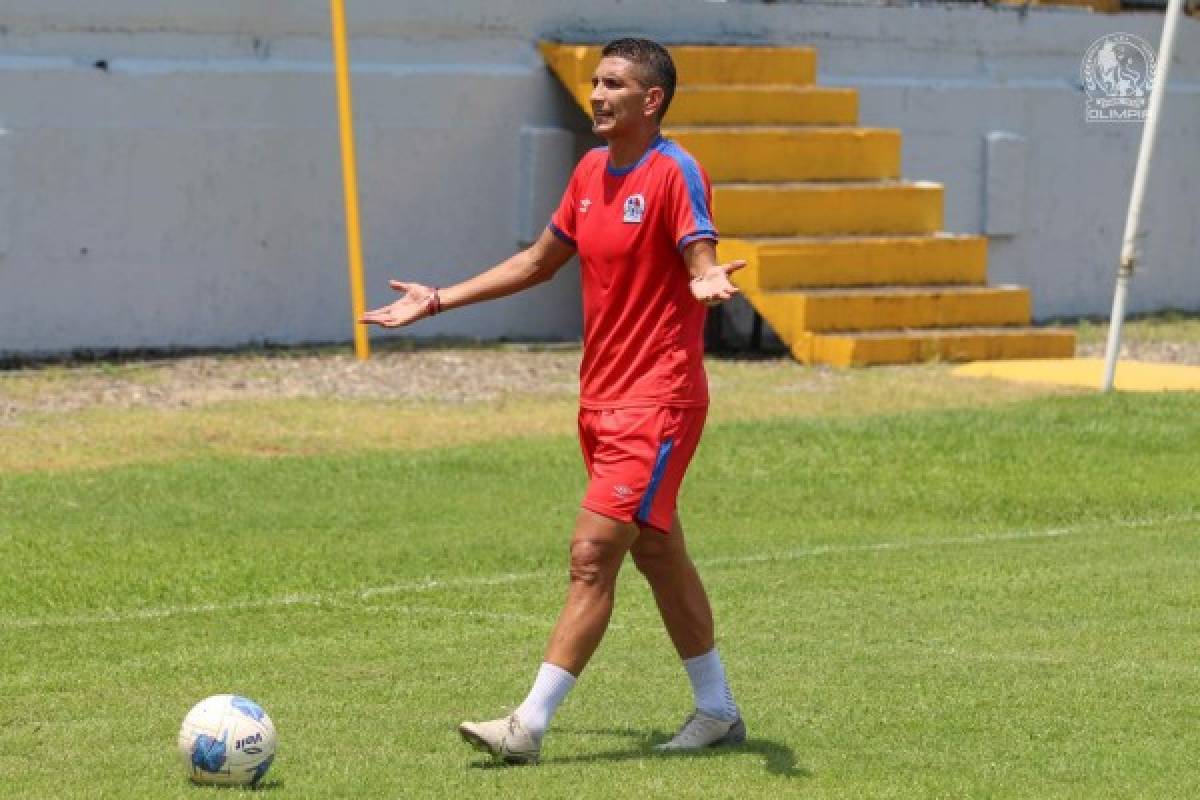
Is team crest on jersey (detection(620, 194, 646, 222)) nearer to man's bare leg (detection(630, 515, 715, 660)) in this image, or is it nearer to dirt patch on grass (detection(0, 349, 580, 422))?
man's bare leg (detection(630, 515, 715, 660))

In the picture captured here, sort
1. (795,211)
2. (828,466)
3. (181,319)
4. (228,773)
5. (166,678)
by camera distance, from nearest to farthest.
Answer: (228,773)
(166,678)
(828,466)
(181,319)
(795,211)

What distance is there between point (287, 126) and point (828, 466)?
6.69 m

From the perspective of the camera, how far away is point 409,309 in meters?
8.15

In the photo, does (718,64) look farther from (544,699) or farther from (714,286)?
(544,699)

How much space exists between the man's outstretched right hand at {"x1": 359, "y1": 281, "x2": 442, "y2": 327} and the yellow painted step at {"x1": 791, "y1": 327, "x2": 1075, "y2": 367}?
38.7ft

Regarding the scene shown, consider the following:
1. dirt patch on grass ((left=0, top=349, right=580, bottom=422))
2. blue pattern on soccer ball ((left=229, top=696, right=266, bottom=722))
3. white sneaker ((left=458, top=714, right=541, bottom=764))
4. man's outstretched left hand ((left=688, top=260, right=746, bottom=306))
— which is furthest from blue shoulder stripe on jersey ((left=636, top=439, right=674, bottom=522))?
dirt patch on grass ((left=0, top=349, right=580, bottom=422))

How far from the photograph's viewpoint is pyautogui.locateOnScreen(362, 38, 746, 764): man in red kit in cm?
756

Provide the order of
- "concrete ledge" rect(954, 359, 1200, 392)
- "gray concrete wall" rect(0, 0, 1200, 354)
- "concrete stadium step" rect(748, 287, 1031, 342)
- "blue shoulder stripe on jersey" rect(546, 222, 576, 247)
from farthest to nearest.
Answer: "concrete stadium step" rect(748, 287, 1031, 342) < "concrete ledge" rect(954, 359, 1200, 392) < "gray concrete wall" rect(0, 0, 1200, 354) < "blue shoulder stripe on jersey" rect(546, 222, 576, 247)

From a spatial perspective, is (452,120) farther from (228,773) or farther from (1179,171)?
(228,773)

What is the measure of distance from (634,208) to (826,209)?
44.1ft

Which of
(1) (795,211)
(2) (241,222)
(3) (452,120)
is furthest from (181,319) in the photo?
(1) (795,211)

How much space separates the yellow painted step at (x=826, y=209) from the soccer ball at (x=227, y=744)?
13.2 meters

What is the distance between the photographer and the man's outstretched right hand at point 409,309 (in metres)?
8.09

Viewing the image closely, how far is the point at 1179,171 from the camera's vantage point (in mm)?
25609
